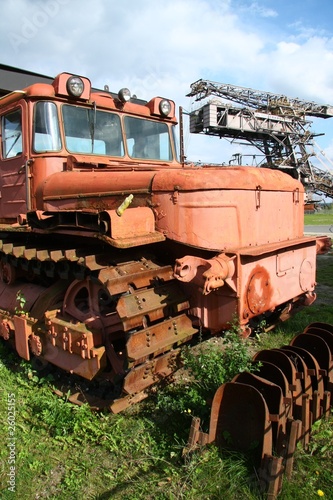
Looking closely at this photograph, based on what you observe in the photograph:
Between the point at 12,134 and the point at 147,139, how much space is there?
1.70m

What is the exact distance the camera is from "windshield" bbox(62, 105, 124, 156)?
15.3 feet

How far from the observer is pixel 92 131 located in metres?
4.80

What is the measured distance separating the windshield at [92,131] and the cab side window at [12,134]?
1.84 feet

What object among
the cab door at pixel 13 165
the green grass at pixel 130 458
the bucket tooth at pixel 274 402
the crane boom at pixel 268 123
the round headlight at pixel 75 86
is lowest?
the green grass at pixel 130 458

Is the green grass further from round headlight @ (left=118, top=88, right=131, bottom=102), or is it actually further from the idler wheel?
round headlight @ (left=118, top=88, right=131, bottom=102)

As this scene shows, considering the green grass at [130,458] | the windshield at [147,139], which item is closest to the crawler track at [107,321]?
the green grass at [130,458]

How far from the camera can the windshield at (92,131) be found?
4.66m

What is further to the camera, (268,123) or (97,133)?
(268,123)

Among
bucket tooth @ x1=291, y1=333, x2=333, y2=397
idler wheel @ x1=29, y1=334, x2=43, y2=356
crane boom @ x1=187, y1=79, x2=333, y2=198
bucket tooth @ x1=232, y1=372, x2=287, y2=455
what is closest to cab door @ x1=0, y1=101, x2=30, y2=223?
idler wheel @ x1=29, y1=334, x2=43, y2=356

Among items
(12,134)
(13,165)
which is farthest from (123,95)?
(13,165)

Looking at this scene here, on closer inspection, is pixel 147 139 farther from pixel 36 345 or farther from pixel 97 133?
pixel 36 345

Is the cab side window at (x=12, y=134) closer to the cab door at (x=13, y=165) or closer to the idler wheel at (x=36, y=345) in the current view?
the cab door at (x=13, y=165)

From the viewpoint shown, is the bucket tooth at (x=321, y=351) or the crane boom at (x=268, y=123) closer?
the bucket tooth at (x=321, y=351)

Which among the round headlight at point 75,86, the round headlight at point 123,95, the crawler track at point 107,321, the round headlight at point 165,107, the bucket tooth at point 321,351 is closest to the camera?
the crawler track at point 107,321
